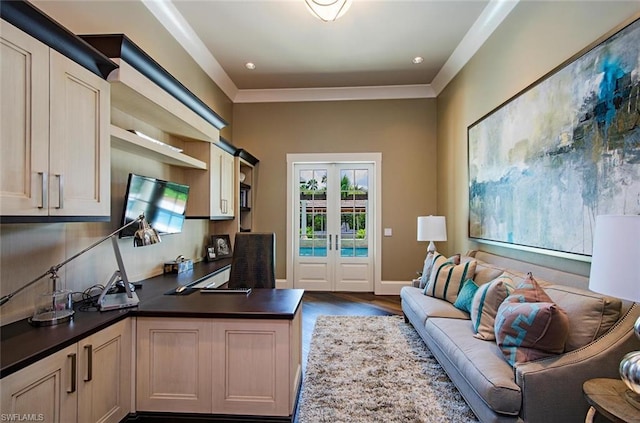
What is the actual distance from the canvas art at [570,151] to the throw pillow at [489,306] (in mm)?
473

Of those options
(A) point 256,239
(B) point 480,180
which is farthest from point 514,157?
(A) point 256,239

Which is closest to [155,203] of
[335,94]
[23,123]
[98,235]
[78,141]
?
[98,235]

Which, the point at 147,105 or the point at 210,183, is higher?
the point at 147,105

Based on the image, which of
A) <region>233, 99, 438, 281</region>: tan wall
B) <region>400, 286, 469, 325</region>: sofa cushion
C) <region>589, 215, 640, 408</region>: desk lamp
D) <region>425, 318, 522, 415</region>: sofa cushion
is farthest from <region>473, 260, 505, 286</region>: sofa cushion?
<region>233, 99, 438, 281</region>: tan wall

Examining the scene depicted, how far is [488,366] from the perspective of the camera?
5.85ft

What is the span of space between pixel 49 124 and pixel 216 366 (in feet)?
5.32

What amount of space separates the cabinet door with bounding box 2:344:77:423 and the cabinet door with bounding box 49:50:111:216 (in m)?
0.71

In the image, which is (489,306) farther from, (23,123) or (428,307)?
(23,123)

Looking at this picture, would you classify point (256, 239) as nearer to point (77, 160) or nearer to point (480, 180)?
point (77, 160)

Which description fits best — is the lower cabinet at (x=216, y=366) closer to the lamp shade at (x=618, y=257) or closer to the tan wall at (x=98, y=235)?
the tan wall at (x=98, y=235)

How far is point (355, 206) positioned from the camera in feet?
17.7

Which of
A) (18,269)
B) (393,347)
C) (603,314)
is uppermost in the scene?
(18,269)

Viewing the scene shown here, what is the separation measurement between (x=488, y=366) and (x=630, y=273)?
917 millimetres

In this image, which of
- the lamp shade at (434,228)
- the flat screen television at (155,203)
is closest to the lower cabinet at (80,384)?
the flat screen television at (155,203)
